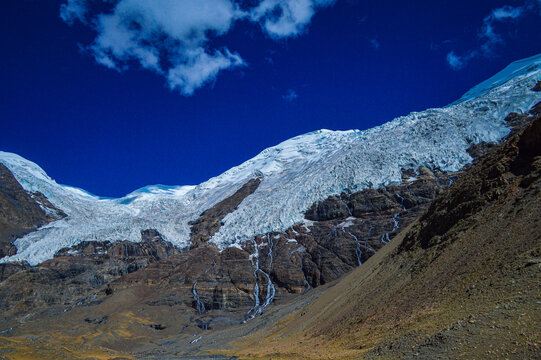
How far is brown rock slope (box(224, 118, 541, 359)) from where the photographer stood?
10938mm

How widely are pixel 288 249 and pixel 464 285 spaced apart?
222 feet

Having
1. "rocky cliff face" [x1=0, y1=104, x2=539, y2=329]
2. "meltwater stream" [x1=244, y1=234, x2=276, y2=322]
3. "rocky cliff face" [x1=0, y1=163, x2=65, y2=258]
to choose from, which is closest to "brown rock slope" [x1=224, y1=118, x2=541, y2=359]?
"meltwater stream" [x1=244, y1=234, x2=276, y2=322]

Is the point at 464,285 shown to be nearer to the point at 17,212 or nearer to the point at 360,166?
the point at 360,166

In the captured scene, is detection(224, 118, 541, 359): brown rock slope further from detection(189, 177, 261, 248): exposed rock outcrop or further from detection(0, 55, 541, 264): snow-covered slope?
detection(189, 177, 261, 248): exposed rock outcrop

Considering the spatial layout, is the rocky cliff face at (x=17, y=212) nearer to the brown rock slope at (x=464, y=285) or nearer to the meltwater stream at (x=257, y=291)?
the meltwater stream at (x=257, y=291)

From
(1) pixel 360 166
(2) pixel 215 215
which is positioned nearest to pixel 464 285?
(1) pixel 360 166

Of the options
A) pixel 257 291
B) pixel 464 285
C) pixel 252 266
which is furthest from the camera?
pixel 252 266

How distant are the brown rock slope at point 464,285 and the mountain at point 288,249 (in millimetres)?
195

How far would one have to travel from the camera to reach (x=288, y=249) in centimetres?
8212

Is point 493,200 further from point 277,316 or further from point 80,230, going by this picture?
point 80,230

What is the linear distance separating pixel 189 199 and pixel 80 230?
67289 mm

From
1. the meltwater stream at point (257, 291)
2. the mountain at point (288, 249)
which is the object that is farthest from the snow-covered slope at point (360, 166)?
the meltwater stream at point (257, 291)

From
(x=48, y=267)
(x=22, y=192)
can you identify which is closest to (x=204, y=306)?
(x=48, y=267)

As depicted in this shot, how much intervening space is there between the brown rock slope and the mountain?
19 cm
